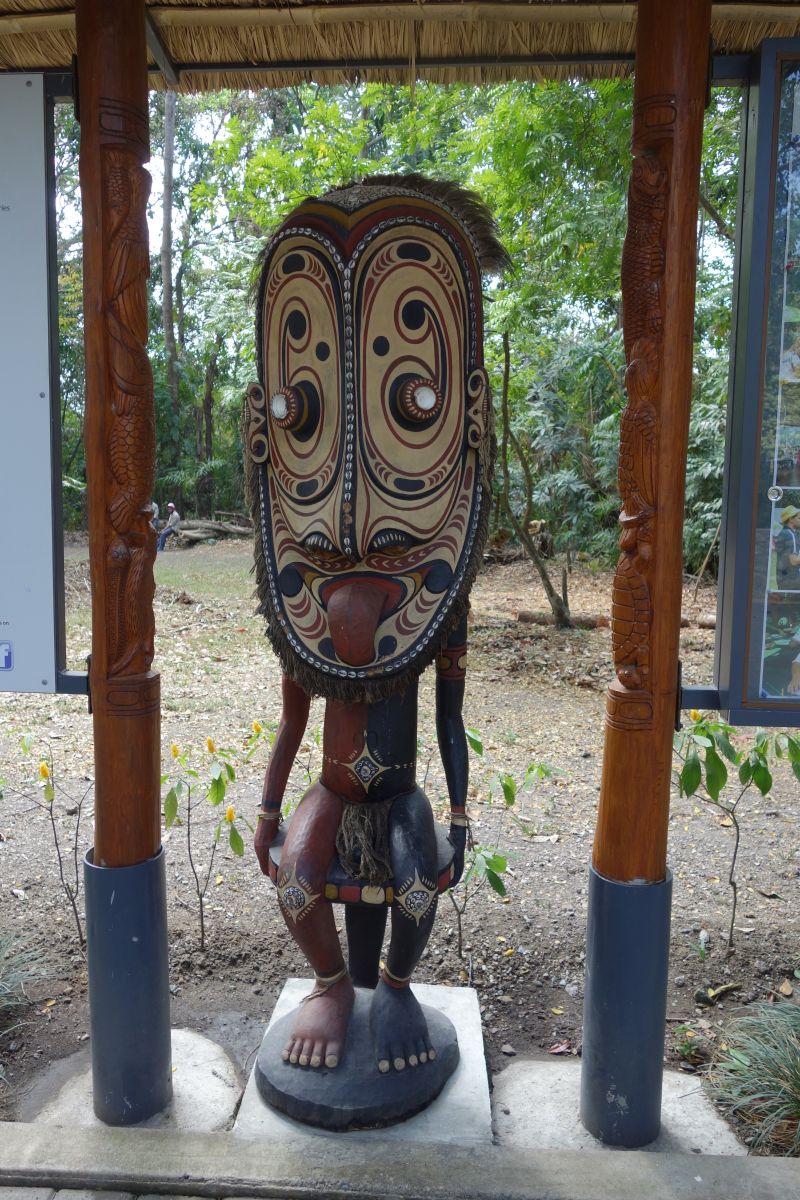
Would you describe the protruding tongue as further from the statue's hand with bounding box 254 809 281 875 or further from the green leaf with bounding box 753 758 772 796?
the green leaf with bounding box 753 758 772 796

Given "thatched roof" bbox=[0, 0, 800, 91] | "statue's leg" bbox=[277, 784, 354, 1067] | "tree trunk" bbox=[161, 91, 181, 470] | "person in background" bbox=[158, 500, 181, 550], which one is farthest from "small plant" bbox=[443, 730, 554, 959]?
"tree trunk" bbox=[161, 91, 181, 470]

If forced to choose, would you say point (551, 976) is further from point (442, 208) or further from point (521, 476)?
point (521, 476)

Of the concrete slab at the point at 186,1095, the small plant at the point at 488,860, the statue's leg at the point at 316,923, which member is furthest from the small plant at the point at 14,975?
the small plant at the point at 488,860

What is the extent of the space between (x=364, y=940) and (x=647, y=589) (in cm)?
132

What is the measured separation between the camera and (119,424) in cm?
234

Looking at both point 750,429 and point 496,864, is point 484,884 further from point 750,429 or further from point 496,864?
point 750,429

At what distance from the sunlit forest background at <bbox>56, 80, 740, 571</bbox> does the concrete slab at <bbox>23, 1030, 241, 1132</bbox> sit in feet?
5.83

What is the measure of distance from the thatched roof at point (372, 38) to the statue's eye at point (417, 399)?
1.24m

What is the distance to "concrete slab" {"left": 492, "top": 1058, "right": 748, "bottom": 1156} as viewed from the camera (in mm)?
2385

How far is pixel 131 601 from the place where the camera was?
238 cm

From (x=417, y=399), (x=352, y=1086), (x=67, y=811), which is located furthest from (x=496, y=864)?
(x=67, y=811)

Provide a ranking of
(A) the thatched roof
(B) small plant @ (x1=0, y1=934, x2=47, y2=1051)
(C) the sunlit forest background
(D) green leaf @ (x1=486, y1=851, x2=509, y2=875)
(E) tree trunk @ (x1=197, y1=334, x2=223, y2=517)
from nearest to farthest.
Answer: (A) the thatched roof → (B) small plant @ (x1=0, y1=934, x2=47, y2=1051) → (D) green leaf @ (x1=486, y1=851, x2=509, y2=875) → (C) the sunlit forest background → (E) tree trunk @ (x1=197, y1=334, x2=223, y2=517)

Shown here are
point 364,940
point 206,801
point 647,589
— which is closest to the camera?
point 647,589

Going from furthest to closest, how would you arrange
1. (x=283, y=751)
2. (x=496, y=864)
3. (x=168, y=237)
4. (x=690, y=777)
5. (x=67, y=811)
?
(x=168, y=237) → (x=67, y=811) → (x=496, y=864) → (x=690, y=777) → (x=283, y=751)
